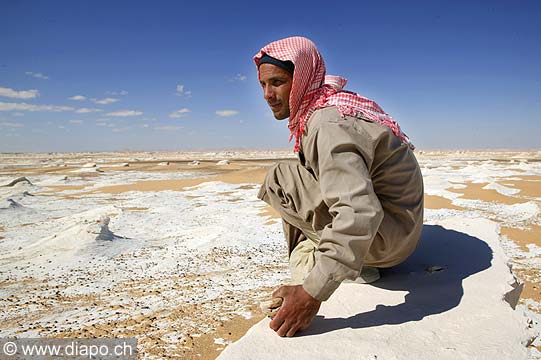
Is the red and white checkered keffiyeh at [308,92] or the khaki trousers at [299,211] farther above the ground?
the red and white checkered keffiyeh at [308,92]

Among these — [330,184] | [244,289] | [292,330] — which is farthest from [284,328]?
[244,289]

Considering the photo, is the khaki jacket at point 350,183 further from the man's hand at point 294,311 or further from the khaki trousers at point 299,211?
the khaki trousers at point 299,211

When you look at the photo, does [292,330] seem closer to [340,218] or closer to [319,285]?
[319,285]

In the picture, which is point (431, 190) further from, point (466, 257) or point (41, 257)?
point (41, 257)

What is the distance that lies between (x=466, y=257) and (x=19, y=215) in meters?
9.00

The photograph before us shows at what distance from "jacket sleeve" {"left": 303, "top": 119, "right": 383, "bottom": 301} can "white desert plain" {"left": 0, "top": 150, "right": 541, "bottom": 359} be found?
349 mm

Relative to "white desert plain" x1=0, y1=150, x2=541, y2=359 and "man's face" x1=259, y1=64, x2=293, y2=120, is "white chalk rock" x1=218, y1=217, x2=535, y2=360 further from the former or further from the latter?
"man's face" x1=259, y1=64, x2=293, y2=120

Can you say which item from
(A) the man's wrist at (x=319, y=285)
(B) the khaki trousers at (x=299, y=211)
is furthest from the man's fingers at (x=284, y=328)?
(B) the khaki trousers at (x=299, y=211)

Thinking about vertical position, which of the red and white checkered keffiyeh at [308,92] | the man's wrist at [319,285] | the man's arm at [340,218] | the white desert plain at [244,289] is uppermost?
the red and white checkered keffiyeh at [308,92]

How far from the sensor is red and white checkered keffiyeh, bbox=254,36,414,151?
1.73 metres

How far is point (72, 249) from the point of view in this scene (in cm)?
503

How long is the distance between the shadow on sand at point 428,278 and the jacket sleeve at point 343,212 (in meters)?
0.38

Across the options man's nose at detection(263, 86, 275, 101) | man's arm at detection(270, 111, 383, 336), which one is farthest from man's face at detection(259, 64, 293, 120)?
man's arm at detection(270, 111, 383, 336)

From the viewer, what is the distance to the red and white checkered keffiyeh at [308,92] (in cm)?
173
